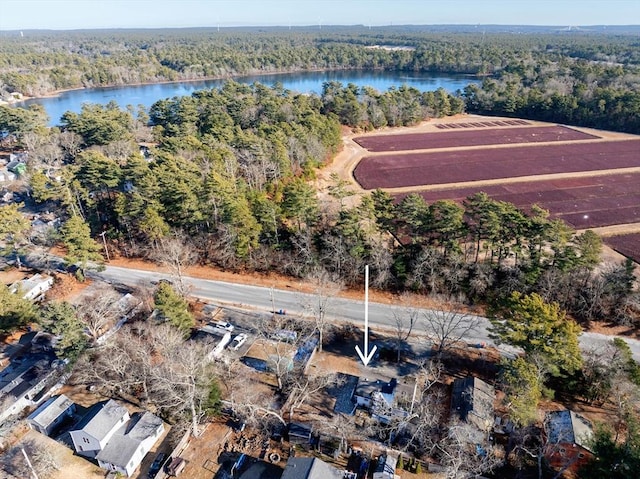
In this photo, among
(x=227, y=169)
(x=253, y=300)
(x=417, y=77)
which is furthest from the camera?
(x=417, y=77)

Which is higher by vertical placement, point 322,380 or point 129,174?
point 129,174

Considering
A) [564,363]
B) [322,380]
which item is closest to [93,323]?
[322,380]

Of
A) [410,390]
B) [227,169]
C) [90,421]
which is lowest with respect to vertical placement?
[410,390]

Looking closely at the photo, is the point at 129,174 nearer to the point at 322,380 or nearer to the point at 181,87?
the point at 322,380

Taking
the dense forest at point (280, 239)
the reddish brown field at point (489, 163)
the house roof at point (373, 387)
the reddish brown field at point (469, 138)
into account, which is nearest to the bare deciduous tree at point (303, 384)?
the house roof at point (373, 387)

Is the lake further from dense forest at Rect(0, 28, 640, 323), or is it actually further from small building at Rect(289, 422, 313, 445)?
small building at Rect(289, 422, 313, 445)

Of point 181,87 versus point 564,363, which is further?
point 181,87

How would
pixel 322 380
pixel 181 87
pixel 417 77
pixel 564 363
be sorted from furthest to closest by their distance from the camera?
1. pixel 417 77
2. pixel 181 87
3. pixel 322 380
4. pixel 564 363

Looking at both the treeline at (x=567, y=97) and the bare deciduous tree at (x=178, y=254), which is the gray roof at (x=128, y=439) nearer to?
the bare deciduous tree at (x=178, y=254)
